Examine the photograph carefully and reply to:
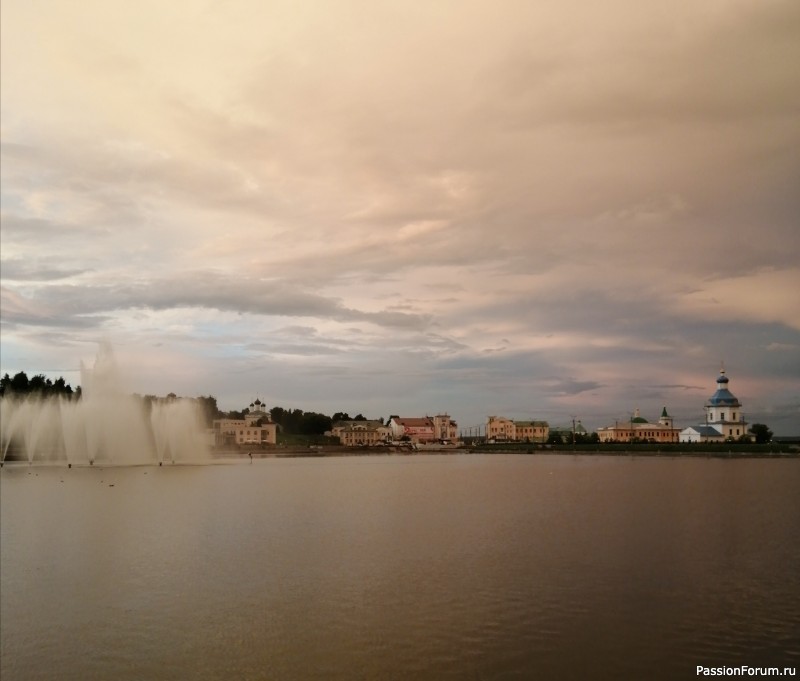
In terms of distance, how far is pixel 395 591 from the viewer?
21172 millimetres

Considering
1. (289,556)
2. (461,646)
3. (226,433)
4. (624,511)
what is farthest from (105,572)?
(226,433)

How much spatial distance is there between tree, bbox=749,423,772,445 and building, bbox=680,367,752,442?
155 centimetres

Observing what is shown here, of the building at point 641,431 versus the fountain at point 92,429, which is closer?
the fountain at point 92,429

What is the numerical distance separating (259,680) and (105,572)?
1123 cm

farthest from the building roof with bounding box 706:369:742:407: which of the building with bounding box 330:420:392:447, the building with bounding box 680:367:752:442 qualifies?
the building with bounding box 330:420:392:447

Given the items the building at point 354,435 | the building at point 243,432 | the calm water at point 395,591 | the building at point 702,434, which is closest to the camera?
the calm water at point 395,591

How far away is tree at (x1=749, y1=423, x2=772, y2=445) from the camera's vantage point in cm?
14488

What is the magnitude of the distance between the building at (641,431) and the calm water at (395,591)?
143076mm

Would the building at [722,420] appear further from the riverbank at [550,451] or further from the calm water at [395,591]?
the calm water at [395,591]

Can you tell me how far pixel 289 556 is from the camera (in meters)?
26.4

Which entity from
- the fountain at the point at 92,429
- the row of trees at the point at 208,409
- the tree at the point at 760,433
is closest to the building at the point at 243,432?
the row of trees at the point at 208,409

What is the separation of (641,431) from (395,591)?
17073cm

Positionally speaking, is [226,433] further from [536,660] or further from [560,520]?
[536,660]

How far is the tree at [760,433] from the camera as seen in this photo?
145 m
